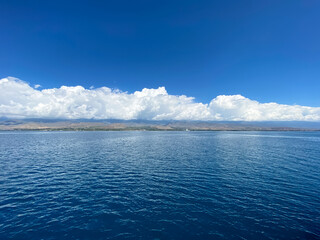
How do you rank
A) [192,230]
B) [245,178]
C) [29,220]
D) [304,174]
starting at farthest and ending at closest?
1. [304,174]
2. [245,178]
3. [29,220]
4. [192,230]

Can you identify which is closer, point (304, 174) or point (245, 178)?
point (245, 178)

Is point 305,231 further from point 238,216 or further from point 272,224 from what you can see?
point 238,216

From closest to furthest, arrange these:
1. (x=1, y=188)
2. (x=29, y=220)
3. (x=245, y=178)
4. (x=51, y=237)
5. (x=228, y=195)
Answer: (x=51, y=237) → (x=29, y=220) → (x=228, y=195) → (x=1, y=188) → (x=245, y=178)

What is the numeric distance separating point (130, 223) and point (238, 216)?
17.6 m

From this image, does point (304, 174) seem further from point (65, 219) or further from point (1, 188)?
point (1, 188)

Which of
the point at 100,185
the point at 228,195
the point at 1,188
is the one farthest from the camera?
the point at 100,185

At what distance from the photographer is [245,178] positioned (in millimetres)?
46250

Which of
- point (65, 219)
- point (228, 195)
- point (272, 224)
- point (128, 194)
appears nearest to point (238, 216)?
point (272, 224)

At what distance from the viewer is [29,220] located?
84.5ft

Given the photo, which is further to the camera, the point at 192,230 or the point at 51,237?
the point at 192,230

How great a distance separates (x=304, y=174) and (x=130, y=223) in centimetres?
5465

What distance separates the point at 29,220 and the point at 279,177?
193ft

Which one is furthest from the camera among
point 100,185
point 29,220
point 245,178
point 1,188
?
point 245,178

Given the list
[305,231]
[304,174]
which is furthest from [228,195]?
[304,174]
